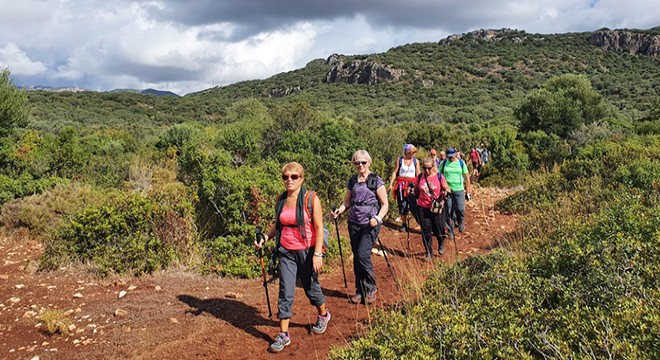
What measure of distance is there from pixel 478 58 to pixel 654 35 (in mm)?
31280

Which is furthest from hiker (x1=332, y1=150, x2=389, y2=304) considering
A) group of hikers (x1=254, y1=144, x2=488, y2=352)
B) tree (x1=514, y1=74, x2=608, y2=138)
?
tree (x1=514, y1=74, x2=608, y2=138)

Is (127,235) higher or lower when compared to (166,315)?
higher

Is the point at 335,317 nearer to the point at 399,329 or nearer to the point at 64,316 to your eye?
the point at 399,329

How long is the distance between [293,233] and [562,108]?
22472mm

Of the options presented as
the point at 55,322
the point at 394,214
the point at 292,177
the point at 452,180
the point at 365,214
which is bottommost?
the point at 394,214

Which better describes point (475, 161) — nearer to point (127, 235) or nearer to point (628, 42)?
point (127, 235)

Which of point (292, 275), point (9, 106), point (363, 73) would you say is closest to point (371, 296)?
point (292, 275)

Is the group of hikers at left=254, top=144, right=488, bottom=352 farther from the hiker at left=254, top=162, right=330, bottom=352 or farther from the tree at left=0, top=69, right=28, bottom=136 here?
the tree at left=0, top=69, right=28, bottom=136

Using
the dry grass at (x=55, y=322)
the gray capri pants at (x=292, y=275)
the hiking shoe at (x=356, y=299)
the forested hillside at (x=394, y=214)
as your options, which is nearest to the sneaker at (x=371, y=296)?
the hiking shoe at (x=356, y=299)

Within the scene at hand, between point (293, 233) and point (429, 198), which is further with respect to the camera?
point (429, 198)

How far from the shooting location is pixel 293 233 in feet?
12.4

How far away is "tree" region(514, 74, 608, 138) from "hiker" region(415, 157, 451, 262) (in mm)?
16750

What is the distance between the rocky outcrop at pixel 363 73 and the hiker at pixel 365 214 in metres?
68.9

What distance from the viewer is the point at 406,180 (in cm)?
731
